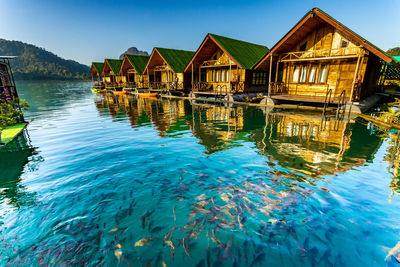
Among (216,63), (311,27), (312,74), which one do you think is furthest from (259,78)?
(311,27)

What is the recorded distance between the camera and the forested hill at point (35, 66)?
124 meters

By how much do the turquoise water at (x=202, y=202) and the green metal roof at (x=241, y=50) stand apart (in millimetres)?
15454

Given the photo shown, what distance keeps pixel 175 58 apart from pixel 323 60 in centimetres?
2160

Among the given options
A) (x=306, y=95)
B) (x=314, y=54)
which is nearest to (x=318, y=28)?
(x=314, y=54)

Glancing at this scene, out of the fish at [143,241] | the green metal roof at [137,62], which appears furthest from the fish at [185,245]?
the green metal roof at [137,62]

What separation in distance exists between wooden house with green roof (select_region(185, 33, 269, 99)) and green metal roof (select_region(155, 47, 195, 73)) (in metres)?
3.61

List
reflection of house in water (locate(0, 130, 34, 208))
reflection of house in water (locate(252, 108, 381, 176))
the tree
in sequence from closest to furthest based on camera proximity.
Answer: reflection of house in water (locate(0, 130, 34, 208)) < reflection of house in water (locate(252, 108, 381, 176)) < the tree

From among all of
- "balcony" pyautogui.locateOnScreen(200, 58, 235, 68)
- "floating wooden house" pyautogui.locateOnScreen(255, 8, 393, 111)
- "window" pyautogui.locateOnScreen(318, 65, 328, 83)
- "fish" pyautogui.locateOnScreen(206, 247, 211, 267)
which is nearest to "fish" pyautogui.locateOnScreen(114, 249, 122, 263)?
"fish" pyautogui.locateOnScreen(206, 247, 211, 267)

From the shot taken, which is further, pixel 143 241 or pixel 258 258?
pixel 143 241

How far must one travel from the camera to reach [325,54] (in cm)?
1672

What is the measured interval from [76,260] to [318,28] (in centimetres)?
2176

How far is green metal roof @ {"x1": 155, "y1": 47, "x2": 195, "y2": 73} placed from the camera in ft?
96.7

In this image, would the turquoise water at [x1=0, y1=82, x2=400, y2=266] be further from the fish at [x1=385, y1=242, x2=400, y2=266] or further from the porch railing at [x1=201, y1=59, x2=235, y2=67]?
the porch railing at [x1=201, y1=59, x2=235, y2=67]

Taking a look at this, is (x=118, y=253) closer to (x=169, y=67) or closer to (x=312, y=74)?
(x=312, y=74)
